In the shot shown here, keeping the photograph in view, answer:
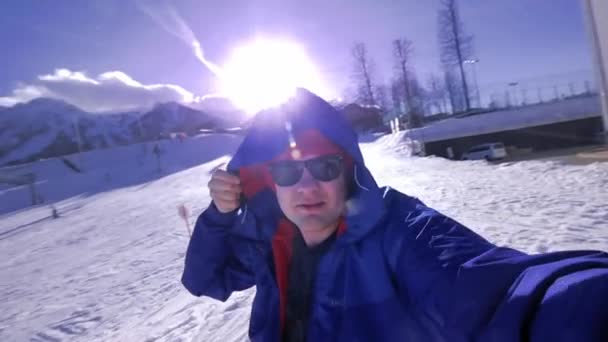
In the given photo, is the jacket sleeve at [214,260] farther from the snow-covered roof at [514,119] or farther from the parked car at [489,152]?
the snow-covered roof at [514,119]

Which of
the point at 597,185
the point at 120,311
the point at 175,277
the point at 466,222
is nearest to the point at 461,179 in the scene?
the point at 597,185

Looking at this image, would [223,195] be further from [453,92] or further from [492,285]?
[453,92]

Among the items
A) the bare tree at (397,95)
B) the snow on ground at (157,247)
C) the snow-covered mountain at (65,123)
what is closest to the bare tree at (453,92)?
the bare tree at (397,95)

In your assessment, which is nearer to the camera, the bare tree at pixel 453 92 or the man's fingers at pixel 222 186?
the man's fingers at pixel 222 186

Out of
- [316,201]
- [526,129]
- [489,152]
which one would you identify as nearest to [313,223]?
[316,201]

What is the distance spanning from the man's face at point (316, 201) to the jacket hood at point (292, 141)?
7 centimetres

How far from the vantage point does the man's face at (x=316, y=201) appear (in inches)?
61.8

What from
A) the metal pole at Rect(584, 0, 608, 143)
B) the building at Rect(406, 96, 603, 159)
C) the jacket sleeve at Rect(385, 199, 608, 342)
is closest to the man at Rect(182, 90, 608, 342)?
the jacket sleeve at Rect(385, 199, 608, 342)

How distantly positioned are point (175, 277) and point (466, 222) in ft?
15.8

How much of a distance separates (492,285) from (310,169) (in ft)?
2.64

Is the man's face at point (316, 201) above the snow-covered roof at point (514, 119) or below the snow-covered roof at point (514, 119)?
above

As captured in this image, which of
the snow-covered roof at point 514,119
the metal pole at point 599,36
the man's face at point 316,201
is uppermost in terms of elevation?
the metal pole at point 599,36

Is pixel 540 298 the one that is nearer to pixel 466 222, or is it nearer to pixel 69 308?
pixel 466 222

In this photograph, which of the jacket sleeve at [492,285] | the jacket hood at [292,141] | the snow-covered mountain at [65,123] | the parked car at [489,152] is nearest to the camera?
the jacket sleeve at [492,285]
